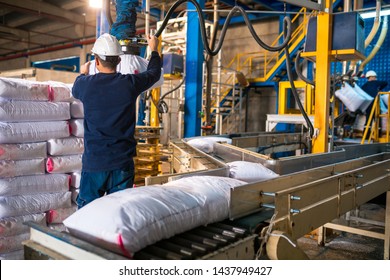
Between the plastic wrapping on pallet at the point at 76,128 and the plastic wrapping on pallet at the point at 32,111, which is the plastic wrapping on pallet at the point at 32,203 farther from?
the plastic wrapping on pallet at the point at 32,111

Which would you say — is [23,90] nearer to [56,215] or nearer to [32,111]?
[32,111]

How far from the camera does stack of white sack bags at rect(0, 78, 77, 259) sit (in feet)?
10.0

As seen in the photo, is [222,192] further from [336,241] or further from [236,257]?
[336,241]

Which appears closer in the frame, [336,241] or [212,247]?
[212,247]

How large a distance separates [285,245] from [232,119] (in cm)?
1255

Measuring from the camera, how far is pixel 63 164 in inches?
136

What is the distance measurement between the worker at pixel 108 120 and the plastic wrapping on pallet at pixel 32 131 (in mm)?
904

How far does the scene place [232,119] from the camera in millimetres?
14078

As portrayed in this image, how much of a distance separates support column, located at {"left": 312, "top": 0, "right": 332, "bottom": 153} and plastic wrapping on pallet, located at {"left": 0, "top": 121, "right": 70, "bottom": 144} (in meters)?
3.07

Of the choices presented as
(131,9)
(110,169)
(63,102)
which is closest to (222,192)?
(110,169)

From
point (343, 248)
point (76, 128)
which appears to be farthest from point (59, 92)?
point (343, 248)

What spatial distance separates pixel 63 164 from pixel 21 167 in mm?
392

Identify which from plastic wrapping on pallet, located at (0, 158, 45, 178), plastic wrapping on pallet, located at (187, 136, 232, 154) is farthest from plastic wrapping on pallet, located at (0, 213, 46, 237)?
plastic wrapping on pallet, located at (187, 136, 232, 154)

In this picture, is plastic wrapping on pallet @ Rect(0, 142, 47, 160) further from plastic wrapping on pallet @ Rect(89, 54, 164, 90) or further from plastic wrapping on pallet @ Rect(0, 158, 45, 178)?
plastic wrapping on pallet @ Rect(89, 54, 164, 90)
